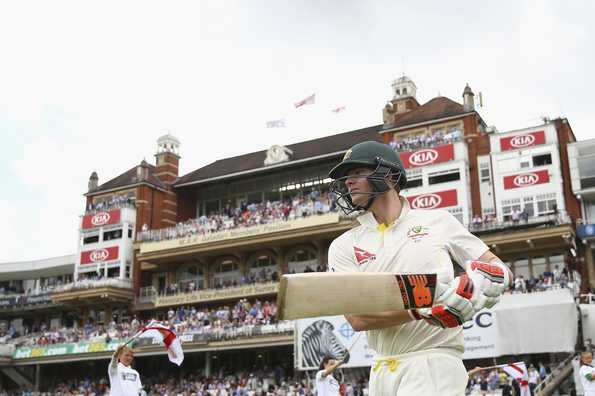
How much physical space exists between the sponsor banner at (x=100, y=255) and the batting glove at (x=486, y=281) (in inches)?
2019

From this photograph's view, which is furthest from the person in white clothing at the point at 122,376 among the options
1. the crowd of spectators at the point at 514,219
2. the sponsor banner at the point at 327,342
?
the crowd of spectators at the point at 514,219

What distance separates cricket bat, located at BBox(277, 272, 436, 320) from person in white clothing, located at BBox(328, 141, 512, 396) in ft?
0.76

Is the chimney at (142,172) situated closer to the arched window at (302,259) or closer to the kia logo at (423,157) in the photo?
the arched window at (302,259)

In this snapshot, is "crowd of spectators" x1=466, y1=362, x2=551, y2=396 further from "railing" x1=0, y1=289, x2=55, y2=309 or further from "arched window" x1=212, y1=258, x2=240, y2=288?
"railing" x1=0, y1=289, x2=55, y2=309

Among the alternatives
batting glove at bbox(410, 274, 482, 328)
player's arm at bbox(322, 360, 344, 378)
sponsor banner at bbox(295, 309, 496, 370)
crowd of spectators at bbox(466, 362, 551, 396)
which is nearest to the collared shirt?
player's arm at bbox(322, 360, 344, 378)

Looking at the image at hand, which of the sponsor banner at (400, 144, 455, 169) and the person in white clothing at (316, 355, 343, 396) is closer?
the person in white clothing at (316, 355, 343, 396)

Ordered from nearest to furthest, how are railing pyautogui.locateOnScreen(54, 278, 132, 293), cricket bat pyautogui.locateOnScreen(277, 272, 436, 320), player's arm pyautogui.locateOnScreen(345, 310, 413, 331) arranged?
cricket bat pyautogui.locateOnScreen(277, 272, 436, 320), player's arm pyautogui.locateOnScreen(345, 310, 413, 331), railing pyautogui.locateOnScreen(54, 278, 132, 293)

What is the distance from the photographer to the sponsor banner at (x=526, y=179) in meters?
39.8

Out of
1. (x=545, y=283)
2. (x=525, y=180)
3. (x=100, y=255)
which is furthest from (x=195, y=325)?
(x=525, y=180)

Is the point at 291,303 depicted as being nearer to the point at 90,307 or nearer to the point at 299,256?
the point at 299,256

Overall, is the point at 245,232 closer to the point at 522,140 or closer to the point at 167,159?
the point at 167,159

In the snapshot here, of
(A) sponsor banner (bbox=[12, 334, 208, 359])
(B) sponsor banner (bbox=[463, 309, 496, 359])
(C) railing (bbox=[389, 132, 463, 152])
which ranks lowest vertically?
(B) sponsor banner (bbox=[463, 309, 496, 359])

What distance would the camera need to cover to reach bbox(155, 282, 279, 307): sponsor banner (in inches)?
1817

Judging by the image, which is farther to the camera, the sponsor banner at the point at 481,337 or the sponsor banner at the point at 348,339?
the sponsor banner at the point at 348,339
